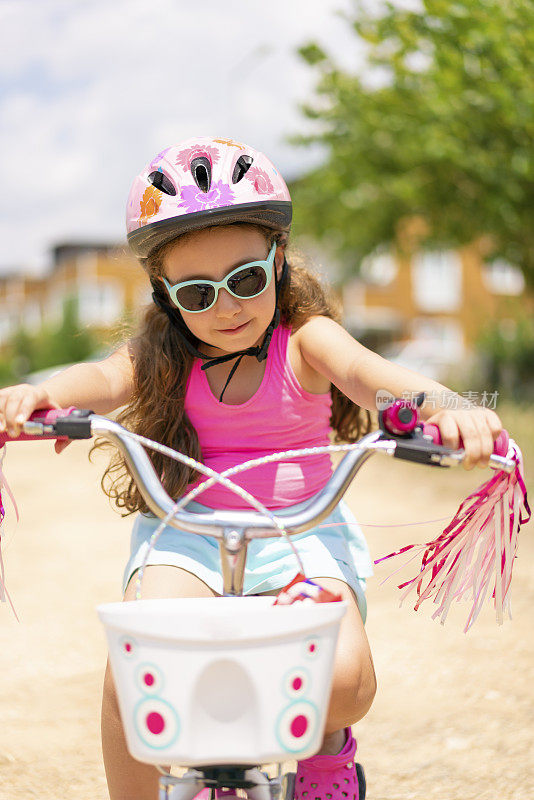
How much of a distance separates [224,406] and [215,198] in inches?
24.0

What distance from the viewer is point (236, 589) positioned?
1.68 metres

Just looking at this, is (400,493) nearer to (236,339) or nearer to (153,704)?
(236,339)

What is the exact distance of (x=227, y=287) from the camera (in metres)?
2.20

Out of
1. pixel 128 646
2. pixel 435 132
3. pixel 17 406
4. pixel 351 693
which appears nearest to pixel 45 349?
pixel 435 132

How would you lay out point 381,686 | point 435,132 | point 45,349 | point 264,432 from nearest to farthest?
1. point 264,432
2. point 381,686
3. point 435,132
4. point 45,349

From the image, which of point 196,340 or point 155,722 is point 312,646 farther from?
point 196,340

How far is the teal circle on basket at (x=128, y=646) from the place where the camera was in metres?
1.34

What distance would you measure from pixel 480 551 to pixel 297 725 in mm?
833

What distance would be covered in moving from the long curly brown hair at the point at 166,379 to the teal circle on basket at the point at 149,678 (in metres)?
1.09

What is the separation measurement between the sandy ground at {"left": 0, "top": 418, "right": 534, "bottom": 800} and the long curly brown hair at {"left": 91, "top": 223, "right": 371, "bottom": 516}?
1245mm

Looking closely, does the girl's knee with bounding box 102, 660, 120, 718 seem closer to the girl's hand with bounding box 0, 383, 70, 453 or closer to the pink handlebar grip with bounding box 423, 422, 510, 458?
the girl's hand with bounding box 0, 383, 70, 453

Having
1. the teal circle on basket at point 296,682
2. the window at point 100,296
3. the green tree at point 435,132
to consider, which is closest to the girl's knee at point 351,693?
the teal circle on basket at point 296,682

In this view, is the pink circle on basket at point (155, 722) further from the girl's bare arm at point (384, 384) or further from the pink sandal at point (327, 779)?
the pink sandal at point (327, 779)

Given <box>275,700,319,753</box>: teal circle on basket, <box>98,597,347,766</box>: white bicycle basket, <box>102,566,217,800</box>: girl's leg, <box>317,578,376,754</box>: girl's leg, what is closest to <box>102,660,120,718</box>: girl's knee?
<box>102,566,217,800</box>: girl's leg
